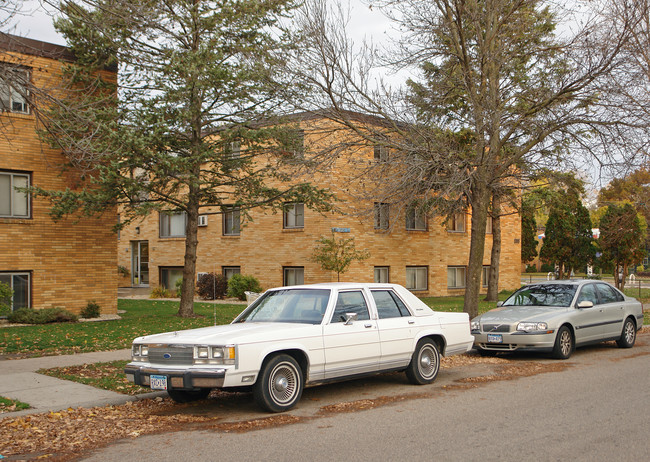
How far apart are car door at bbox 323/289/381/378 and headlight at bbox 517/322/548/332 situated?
13.5 ft

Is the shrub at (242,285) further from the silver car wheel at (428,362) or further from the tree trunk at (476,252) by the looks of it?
the silver car wheel at (428,362)

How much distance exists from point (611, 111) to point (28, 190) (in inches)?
564

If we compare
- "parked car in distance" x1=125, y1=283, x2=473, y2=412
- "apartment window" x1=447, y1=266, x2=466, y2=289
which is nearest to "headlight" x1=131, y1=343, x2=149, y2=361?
"parked car in distance" x1=125, y1=283, x2=473, y2=412

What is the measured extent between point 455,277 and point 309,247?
373 inches

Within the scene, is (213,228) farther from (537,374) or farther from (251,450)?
(251,450)

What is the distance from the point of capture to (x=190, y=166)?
16.8 meters

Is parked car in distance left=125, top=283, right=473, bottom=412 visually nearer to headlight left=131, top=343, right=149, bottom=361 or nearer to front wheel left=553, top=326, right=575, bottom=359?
headlight left=131, top=343, right=149, bottom=361

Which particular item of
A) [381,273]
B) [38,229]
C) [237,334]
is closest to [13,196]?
[38,229]

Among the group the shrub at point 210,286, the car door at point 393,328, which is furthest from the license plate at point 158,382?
the shrub at point 210,286

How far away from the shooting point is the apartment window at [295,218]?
2817 cm

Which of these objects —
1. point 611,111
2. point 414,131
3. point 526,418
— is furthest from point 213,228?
point 526,418

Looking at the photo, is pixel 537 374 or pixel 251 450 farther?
pixel 537 374

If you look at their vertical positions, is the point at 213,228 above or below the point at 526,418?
above

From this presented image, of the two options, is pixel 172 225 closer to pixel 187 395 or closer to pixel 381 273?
pixel 381 273
